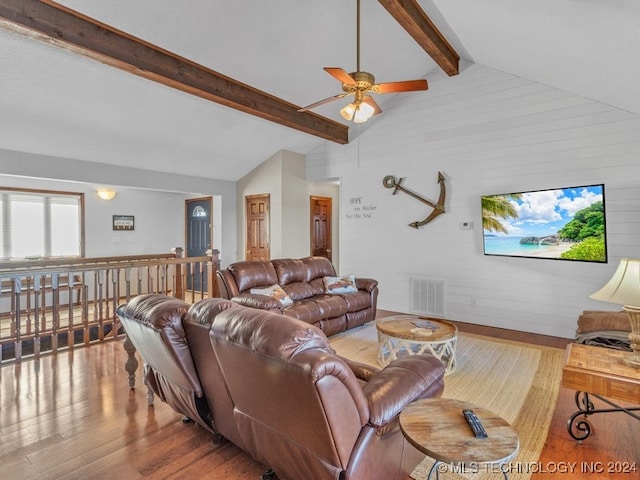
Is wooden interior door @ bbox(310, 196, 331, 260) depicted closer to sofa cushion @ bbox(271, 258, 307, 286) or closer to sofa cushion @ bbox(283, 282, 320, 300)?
sofa cushion @ bbox(271, 258, 307, 286)

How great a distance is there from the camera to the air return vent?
5469mm

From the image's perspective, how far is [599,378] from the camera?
203 centimetres

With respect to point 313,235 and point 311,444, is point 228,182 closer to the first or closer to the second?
point 313,235

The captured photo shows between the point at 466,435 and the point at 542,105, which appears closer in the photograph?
the point at 466,435

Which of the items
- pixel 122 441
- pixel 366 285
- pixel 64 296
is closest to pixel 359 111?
pixel 366 285

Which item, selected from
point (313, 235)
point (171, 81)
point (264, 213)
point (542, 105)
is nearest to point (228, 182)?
point (264, 213)

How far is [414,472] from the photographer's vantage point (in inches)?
78.1

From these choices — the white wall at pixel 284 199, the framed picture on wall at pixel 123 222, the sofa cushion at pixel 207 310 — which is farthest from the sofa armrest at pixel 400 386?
the framed picture on wall at pixel 123 222

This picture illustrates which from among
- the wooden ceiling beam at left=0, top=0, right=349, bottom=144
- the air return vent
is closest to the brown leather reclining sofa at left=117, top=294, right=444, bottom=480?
the wooden ceiling beam at left=0, top=0, right=349, bottom=144

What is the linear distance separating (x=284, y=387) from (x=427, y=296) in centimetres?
462

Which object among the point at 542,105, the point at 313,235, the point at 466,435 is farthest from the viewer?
the point at 313,235

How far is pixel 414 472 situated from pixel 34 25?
4388 mm

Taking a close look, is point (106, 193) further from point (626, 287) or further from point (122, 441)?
Answer: point (626, 287)

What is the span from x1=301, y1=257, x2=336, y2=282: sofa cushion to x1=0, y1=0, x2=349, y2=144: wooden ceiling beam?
2.25 metres
